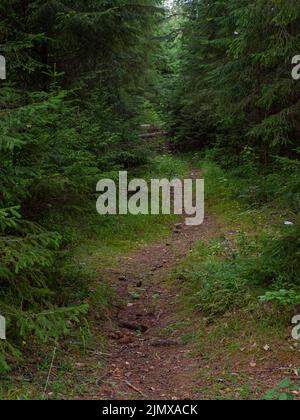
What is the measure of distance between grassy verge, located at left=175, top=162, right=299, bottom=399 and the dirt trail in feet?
0.90

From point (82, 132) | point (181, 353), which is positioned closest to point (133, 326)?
point (181, 353)

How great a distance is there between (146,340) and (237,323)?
4.39 feet

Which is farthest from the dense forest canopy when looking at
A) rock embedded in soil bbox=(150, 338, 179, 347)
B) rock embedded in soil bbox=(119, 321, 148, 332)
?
rock embedded in soil bbox=(150, 338, 179, 347)

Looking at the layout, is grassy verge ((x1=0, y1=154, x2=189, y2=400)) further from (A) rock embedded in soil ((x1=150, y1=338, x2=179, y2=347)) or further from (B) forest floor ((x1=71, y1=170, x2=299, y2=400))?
(A) rock embedded in soil ((x1=150, y1=338, x2=179, y2=347))

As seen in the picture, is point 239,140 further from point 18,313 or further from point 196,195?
point 18,313

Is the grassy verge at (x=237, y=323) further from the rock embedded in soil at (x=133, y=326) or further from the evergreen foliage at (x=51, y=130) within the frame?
the evergreen foliage at (x=51, y=130)

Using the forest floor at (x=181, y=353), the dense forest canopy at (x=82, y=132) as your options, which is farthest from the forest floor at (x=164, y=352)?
the dense forest canopy at (x=82, y=132)

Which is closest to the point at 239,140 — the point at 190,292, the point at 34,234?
the point at 190,292

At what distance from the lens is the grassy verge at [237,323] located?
5175 millimetres

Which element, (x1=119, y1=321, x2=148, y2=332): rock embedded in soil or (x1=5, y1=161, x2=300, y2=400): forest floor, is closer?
(x1=5, y1=161, x2=300, y2=400): forest floor

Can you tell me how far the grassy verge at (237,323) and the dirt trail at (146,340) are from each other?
0.90ft

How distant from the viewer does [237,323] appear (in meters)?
6.34

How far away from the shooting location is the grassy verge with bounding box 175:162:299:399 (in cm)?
518

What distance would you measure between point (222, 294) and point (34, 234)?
10.3ft
